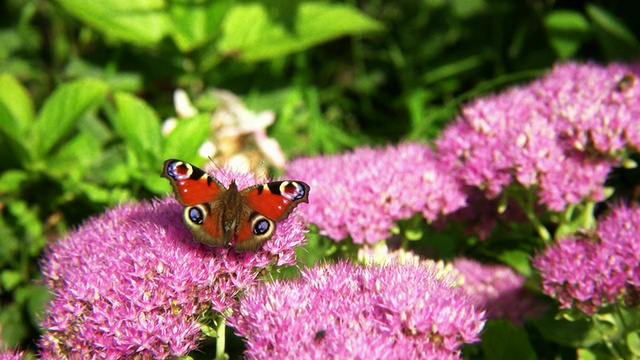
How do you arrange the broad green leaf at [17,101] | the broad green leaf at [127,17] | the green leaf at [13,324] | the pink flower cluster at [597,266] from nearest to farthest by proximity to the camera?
the pink flower cluster at [597,266] → the green leaf at [13,324] → the broad green leaf at [17,101] → the broad green leaf at [127,17]

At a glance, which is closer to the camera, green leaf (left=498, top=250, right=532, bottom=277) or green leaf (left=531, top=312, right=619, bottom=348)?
green leaf (left=531, top=312, right=619, bottom=348)

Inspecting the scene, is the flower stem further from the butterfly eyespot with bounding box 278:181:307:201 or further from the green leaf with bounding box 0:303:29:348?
the green leaf with bounding box 0:303:29:348

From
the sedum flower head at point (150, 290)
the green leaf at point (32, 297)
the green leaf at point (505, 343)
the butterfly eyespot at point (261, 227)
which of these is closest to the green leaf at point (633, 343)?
the green leaf at point (505, 343)

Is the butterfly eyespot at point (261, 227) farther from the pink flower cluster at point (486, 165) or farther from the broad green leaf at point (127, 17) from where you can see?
the broad green leaf at point (127, 17)

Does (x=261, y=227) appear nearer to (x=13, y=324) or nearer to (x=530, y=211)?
(x=530, y=211)

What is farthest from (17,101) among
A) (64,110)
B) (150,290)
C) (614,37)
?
(614,37)

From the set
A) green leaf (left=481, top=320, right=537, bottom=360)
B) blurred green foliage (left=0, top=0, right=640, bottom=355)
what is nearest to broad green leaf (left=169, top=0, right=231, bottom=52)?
blurred green foliage (left=0, top=0, right=640, bottom=355)

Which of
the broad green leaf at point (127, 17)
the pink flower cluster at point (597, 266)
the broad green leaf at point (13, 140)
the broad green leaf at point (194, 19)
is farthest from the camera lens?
the broad green leaf at point (194, 19)
